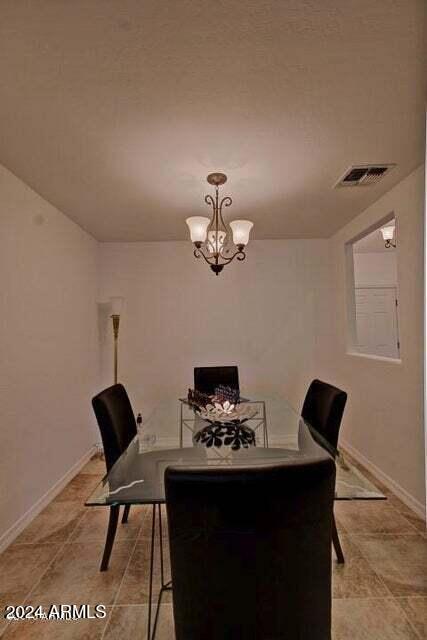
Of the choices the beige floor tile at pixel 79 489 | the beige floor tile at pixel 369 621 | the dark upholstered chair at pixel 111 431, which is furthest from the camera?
the beige floor tile at pixel 79 489

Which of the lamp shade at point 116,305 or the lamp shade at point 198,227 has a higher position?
the lamp shade at point 198,227

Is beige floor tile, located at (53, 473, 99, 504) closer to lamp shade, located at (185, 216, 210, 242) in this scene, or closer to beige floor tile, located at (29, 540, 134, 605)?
beige floor tile, located at (29, 540, 134, 605)

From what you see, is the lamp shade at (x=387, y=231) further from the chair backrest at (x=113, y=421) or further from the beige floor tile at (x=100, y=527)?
the beige floor tile at (x=100, y=527)

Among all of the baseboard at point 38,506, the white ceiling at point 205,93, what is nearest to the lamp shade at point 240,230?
the white ceiling at point 205,93

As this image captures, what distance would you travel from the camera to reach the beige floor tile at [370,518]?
2139mm

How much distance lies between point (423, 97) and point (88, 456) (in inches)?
154

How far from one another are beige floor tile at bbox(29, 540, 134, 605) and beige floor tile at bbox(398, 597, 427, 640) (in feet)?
4.56

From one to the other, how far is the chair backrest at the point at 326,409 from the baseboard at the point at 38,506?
2041 millimetres

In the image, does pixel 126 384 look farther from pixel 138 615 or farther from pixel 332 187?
pixel 332 187

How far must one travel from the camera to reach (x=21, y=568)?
184cm

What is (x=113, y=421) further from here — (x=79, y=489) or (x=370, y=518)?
(x=370, y=518)

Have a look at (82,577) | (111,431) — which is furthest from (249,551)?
(82,577)

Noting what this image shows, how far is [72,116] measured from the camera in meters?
1.66

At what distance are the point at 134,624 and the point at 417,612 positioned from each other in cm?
129
